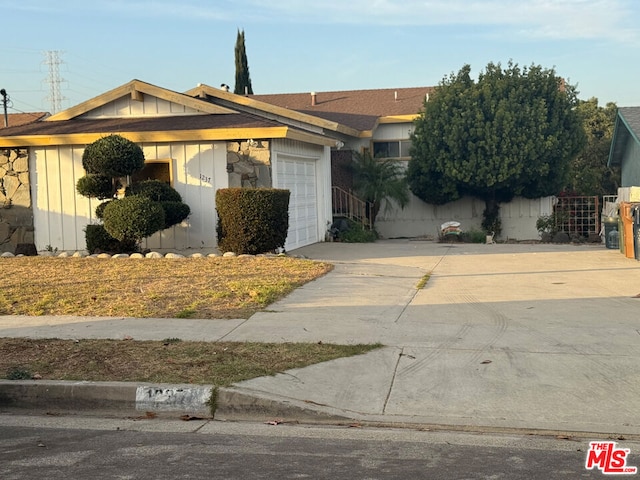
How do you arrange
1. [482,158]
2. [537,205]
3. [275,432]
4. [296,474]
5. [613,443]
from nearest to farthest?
1. [296,474]
2. [613,443]
3. [275,432]
4. [482,158]
5. [537,205]

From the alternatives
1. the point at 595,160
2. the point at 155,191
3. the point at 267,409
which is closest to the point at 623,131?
the point at 595,160

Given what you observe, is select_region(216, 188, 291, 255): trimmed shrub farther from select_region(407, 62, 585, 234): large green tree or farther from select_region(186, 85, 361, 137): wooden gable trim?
select_region(407, 62, 585, 234): large green tree

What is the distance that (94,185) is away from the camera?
16.1 metres

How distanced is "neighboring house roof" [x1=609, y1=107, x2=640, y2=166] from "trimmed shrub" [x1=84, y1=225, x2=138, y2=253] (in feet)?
49.9

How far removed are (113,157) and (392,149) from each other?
12.8 metres

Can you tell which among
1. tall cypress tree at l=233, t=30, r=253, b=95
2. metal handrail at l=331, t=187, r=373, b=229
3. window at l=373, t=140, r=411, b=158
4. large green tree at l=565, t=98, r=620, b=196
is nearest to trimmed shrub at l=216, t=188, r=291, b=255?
metal handrail at l=331, t=187, r=373, b=229

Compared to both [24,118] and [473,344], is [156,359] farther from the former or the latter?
[24,118]

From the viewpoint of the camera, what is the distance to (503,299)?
34.9 feet

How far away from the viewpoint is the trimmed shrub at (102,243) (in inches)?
640

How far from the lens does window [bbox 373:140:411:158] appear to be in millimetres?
25938

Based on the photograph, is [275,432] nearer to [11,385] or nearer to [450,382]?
[450,382]

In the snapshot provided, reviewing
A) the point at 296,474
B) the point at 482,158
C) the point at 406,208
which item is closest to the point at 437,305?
the point at 296,474

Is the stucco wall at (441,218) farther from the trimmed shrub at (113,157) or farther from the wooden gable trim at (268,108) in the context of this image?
the trimmed shrub at (113,157)

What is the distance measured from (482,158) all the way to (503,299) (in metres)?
12.8
